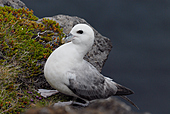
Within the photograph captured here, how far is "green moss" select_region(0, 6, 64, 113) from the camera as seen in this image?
759 cm

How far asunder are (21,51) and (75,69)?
1.76 metres

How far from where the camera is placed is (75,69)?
301 inches

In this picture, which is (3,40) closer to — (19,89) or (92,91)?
(19,89)

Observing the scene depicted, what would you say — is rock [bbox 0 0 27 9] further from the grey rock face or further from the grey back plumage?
the grey back plumage

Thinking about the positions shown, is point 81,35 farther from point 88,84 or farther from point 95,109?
point 95,109

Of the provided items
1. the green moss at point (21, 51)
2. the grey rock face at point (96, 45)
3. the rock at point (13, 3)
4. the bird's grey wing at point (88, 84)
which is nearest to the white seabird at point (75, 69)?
the bird's grey wing at point (88, 84)

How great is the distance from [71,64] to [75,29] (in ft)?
2.76

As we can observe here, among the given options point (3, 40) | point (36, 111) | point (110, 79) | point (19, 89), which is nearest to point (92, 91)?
point (110, 79)

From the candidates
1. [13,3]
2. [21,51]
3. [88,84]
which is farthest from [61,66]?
[13,3]

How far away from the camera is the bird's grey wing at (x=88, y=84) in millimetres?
7578

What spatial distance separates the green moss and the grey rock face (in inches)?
24.0

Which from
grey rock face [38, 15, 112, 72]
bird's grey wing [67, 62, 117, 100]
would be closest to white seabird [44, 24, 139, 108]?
bird's grey wing [67, 62, 117, 100]

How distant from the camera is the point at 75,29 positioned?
7516mm

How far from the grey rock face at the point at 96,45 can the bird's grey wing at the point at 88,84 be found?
5.81 ft
